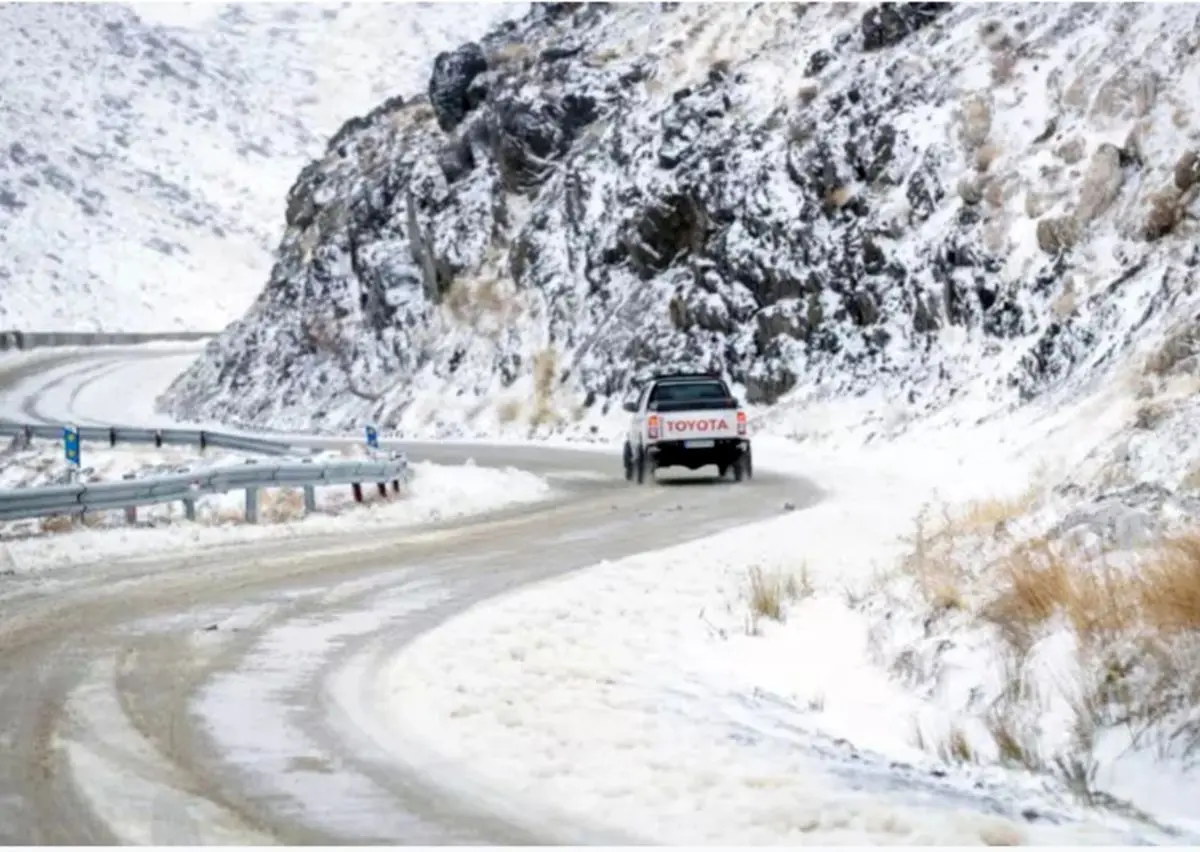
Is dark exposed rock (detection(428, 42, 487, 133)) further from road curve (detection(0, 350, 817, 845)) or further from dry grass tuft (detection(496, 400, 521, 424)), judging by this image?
road curve (detection(0, 350, 817, 845))

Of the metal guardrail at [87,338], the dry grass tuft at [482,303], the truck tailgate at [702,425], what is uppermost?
the metal guardrail at [87,338]

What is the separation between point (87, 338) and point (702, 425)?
240 ft

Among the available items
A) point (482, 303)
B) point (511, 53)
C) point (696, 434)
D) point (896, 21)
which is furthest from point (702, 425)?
point (511, 53)

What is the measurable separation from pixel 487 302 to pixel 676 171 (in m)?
9.23

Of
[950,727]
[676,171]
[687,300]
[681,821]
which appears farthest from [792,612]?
[676,171]

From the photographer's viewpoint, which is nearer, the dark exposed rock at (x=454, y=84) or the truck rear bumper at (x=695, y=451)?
the truck rear bumper at (x=695, y=451)

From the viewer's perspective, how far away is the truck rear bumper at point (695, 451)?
965 inches

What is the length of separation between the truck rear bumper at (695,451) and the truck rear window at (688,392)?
876 millimetres

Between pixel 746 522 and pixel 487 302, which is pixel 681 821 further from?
pixel 487 302

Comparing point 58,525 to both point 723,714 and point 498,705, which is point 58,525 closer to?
point 498,705

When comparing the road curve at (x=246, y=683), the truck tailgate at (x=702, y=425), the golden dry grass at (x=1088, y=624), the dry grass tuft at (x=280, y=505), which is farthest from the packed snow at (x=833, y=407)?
the truck tailgate at (x=702, y=425)

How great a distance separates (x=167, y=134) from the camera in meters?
118

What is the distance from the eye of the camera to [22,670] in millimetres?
9133

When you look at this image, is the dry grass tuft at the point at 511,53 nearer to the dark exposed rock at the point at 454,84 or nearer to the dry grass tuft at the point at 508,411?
the dark exposed rock at the point at 454,84
